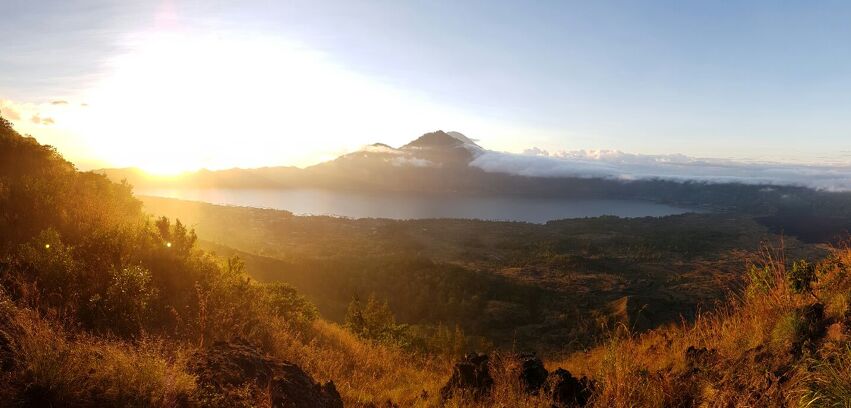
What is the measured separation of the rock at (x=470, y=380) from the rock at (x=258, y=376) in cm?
166

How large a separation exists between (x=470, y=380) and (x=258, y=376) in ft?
8.95

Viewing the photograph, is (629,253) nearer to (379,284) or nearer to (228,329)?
(379,284)

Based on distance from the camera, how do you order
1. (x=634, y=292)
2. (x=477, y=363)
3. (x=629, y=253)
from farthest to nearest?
(x=629, y=253) < (x=634, y=292) < (x=477, y=363)

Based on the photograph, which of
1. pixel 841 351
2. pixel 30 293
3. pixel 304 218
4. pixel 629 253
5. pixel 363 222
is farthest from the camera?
pixel 363 222

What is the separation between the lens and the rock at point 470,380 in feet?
17.1

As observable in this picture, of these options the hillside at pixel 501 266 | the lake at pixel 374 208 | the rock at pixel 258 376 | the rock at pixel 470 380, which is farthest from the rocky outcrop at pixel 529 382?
the lake at pixel 374 208

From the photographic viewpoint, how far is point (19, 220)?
6949mm

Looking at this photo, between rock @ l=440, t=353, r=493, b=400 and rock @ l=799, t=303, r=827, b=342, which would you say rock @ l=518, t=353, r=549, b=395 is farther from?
rock @ l=799, t=303, r=827, b=342

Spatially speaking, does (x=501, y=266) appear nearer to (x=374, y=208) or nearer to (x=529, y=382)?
(x=529, y=382)

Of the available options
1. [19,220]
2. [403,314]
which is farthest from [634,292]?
[19,220]

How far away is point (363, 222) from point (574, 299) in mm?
69703

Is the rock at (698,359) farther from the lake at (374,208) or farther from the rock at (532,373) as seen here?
the lake at (374,208)

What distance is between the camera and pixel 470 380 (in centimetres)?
548

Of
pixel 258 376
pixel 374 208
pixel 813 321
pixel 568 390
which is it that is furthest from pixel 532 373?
pixel 374 208
